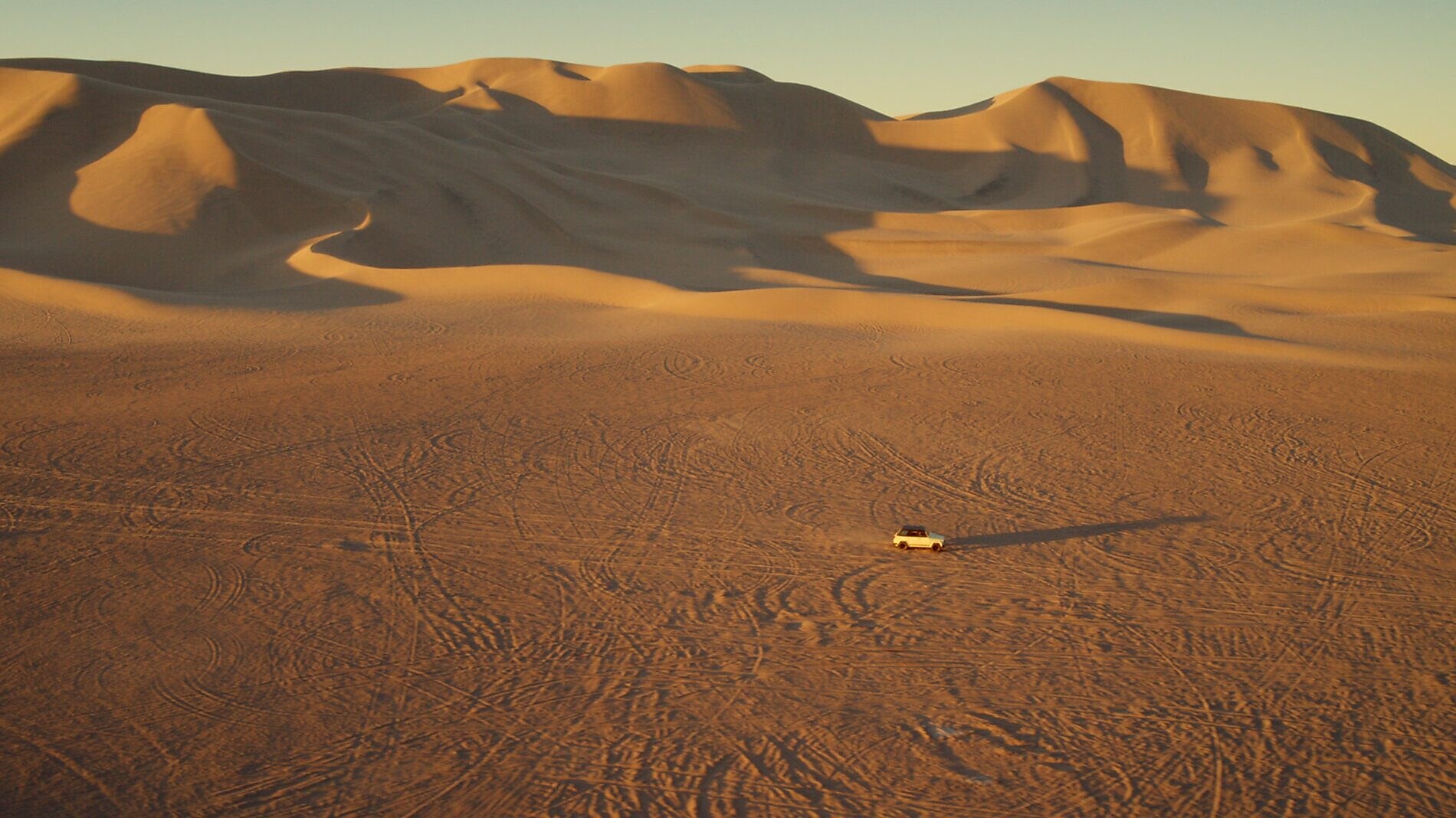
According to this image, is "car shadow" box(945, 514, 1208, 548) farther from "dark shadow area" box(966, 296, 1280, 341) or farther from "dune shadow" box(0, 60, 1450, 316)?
"dune shadow" box(0, 60, 1450, 316)

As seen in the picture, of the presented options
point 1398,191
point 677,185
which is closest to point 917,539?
point 677,185

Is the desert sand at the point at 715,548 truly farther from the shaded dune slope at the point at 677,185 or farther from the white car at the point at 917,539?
the shaded dune slope at the point at 677,185

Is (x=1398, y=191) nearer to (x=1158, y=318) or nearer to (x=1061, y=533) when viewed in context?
(x=1158, y=318)

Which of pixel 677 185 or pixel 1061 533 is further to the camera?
pixel 677 185

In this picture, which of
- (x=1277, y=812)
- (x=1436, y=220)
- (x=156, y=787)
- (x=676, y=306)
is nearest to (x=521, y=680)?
(x=156, y=787)

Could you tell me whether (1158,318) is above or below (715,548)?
above

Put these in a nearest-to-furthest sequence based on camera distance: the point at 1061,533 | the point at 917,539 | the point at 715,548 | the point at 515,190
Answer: the point at 917,539, the point at 715,548, the point at 1061,533, the point at 515,190

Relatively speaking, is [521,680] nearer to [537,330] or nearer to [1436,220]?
[537,330]

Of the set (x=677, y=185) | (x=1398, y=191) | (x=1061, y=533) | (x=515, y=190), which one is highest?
(x=1398, y=191)
